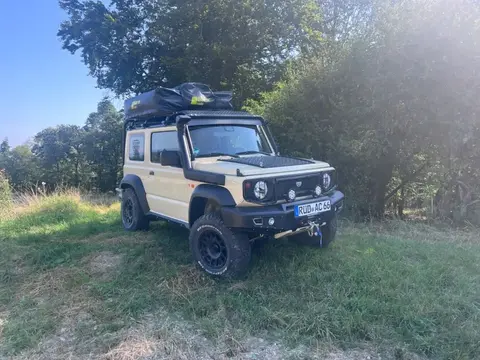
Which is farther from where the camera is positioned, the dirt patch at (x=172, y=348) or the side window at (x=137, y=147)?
the side window at (x=137, y=147)

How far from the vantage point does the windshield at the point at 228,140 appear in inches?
Result: 194

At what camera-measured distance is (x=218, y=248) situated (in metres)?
4.36

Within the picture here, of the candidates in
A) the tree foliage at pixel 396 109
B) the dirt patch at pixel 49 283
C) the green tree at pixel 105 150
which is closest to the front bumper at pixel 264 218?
the dirt patch at pixel 49 283

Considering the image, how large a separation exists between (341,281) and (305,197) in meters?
1.00

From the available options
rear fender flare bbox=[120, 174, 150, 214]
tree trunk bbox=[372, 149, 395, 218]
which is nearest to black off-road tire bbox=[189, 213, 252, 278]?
rear fender flare bbox=[120, 174, 150, 214]

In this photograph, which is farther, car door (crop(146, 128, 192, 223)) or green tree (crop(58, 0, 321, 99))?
green tree (crop(58, 0, 321, 99))

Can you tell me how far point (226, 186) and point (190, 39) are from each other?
13784 millimetres

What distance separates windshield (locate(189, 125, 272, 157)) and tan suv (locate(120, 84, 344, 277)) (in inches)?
0.5

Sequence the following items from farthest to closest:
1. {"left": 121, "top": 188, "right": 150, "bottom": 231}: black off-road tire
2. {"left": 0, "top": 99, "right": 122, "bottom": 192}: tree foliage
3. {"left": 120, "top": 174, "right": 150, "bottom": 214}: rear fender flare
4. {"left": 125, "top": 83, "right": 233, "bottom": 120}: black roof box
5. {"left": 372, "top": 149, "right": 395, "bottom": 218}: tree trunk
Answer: {"left": 0, "top": 99, "right": 122, "bottom": 192}: tree foliage < {"left": 372, "top": 149, "right": 395, "bottom": 218}: tree trunk < {"left": 121, "top": 188, "right": 150, "bottom": 231}: black off-road tire < {"left": 120, "top": 174, "right": 150, "bottom": 214}: rear fender flare < {"left": 125, "top": 83, "right": 233, "bottom": 120}: black roof box

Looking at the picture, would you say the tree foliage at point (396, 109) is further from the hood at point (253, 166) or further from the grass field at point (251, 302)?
the hood at point (253, 166)

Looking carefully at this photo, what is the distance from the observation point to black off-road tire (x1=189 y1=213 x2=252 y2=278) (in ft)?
13.3

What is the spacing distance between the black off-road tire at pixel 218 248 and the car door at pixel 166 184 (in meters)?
0.57

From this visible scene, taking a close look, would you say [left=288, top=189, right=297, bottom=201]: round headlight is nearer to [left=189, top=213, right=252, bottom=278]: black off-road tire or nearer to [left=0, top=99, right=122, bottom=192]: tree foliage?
[left=189, top=213, right=252, bottom=278]: black off-road tire

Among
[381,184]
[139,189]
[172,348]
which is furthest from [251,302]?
[381,184]
